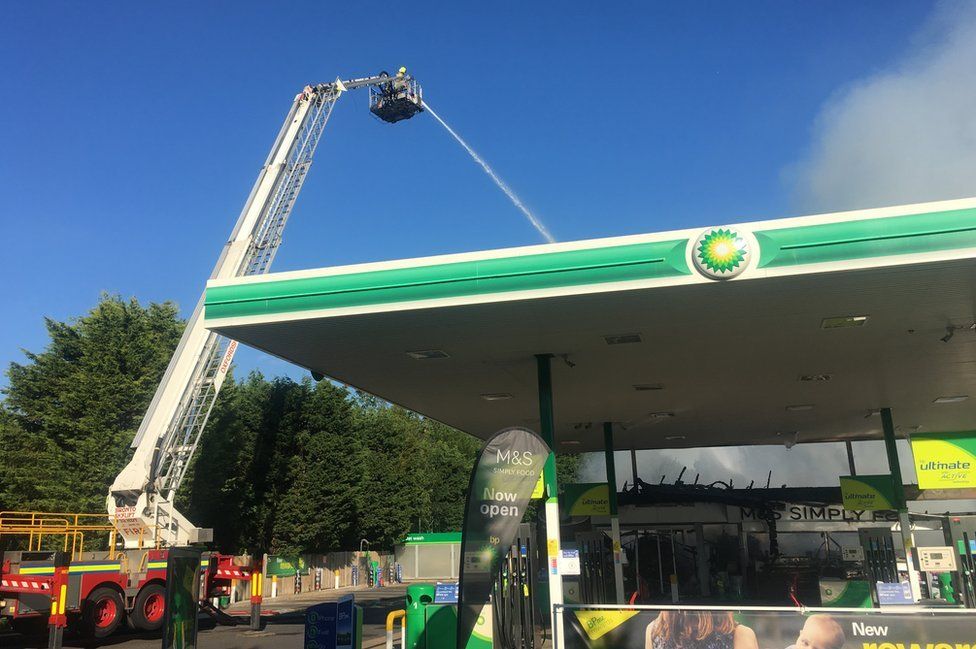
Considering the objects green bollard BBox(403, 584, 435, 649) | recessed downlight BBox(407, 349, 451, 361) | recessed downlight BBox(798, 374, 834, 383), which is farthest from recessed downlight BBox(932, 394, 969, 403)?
green bollard BBox(403, 584, 435, 649)

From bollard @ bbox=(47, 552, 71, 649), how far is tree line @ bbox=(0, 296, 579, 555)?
546 inches

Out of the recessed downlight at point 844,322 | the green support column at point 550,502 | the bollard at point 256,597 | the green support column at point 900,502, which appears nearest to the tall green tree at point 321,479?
the bollard at point 256,597

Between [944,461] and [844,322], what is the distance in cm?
606

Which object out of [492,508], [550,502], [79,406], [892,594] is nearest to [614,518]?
[892,594]

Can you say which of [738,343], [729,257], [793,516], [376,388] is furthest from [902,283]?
[793,516]

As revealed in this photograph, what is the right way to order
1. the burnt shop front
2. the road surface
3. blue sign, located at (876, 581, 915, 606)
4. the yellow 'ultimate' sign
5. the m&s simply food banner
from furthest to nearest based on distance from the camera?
the burnt shop front → the road surface → the yellow 'ultimate' sign → blue sign, located at (876, 581, 915, 606) → the m&s simply food banner

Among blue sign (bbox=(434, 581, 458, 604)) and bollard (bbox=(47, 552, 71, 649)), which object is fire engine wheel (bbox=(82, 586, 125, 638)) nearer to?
bollard (bbox=(47, 552, 71, 649))

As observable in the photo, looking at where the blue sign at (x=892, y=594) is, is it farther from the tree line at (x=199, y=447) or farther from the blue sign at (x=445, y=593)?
the tree line at (x=199, y=447)

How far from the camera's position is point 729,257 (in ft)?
28.6

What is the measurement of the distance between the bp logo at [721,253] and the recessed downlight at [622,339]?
2.72m

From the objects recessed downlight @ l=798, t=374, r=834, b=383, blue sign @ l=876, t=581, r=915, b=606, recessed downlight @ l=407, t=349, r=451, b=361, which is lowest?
blue sign @ l=876, t=581, r=915, b=606

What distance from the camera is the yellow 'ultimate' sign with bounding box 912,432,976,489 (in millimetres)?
14617

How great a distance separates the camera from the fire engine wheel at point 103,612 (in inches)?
601

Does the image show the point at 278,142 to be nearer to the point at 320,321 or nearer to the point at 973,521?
the point at 320,321
